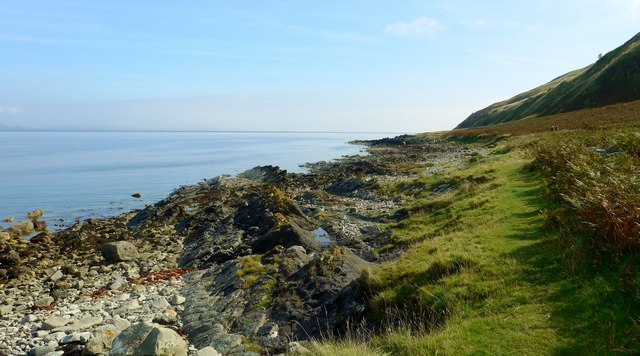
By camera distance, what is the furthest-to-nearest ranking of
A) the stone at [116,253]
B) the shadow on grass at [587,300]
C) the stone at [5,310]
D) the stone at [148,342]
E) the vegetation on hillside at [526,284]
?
the stone at [116,253], the stone at [5,310], the stone at [148,342], the vegetation on hillside at [526,284], the shadow on grass at [587,300]

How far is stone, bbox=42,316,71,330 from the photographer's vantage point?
15367mm

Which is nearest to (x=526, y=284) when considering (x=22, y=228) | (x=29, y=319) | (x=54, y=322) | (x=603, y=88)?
(x=54, y=322)

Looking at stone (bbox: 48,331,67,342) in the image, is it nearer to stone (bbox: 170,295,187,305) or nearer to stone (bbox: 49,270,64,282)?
stone (bbox: 170,295,187,305)

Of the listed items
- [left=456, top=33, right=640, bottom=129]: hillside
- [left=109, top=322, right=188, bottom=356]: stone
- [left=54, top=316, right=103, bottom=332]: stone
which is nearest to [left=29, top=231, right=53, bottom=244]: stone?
[left=54, top=316, right=103, bottom=332]: stone

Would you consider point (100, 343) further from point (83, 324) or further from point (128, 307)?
point (128, 307)

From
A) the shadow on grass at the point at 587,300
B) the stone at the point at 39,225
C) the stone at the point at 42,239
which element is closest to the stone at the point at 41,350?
the shadow on grass at the point at 587,300

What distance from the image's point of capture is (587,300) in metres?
8.38

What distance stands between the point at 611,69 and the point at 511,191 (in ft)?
366

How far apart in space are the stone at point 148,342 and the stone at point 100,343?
2.58 ft

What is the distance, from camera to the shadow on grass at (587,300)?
6.99 metres

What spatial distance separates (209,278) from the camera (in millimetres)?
20422

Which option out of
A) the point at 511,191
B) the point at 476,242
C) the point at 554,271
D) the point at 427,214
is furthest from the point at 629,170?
the point at 427,214

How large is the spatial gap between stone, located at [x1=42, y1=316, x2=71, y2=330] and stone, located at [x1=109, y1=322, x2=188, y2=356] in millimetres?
4738

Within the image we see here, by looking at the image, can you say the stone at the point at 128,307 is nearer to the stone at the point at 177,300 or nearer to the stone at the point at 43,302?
the stone at the point at 177,300
